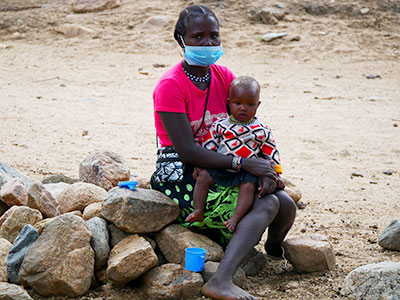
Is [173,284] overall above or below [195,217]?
below

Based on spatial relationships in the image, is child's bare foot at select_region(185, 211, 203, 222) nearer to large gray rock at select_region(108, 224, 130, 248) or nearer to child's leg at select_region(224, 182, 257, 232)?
child's leg at select_region(224, 182, 257, 232)

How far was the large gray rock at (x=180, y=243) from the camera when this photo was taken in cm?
314

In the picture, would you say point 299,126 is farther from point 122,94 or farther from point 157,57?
point 157,57

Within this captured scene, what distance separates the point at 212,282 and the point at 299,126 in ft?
17.1

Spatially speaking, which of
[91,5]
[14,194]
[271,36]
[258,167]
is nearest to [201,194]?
[258,167]

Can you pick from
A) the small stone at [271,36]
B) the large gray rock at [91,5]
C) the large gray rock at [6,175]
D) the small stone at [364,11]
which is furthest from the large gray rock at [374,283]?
the large gray rock at [91,5]

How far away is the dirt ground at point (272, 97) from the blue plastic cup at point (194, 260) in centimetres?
34

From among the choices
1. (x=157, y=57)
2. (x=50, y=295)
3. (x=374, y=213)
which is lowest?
(x=157, y=57)

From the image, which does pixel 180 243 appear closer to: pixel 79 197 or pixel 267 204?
pixel 267 204

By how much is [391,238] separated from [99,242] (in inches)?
76.3

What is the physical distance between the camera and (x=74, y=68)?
11.3 metres

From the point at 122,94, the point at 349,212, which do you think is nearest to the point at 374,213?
the point at 349,212

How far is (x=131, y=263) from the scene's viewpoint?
2.90 meters

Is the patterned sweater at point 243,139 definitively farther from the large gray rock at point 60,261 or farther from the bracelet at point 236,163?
the large gray rock at point 60,261
